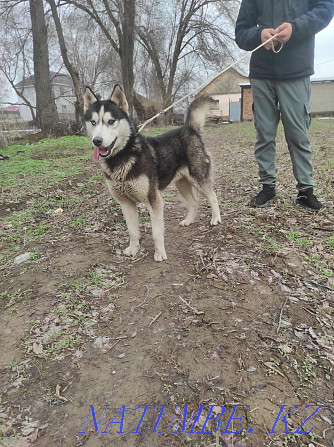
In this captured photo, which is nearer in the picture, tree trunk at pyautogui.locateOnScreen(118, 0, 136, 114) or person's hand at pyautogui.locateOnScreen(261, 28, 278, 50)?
person's hand at pyautogui.locateOnScreen(261, 28, 278, 50)

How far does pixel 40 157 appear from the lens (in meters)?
9.23

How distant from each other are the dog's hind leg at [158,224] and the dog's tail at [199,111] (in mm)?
1266

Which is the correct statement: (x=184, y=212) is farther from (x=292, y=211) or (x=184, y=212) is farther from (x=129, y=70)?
(x=129, y=70)

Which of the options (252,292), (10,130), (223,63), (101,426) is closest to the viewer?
(101,426)

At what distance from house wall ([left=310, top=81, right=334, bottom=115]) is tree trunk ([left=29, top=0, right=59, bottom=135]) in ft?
83.5

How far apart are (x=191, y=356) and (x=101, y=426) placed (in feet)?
2.29

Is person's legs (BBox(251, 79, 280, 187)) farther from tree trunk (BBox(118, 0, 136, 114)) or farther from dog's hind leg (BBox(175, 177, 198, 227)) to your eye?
tree trunk (BBox(118, 0, 136, 114))

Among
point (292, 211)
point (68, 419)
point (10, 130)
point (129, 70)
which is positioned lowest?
point (68, 419)

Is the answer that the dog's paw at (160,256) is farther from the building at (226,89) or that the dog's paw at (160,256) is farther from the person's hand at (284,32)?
the building at (226,89)

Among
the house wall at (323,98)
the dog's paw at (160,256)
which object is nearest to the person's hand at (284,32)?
the dog's paw at (160,256)

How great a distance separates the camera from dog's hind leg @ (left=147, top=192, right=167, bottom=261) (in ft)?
10.7

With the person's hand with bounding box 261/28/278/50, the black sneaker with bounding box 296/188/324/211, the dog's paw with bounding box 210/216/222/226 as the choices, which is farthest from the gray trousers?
the dog's paw with bounding box 210/216/222/226

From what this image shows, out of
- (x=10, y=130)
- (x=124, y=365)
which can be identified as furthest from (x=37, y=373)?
(x=10, y=130)

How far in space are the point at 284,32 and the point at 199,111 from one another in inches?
50.1
